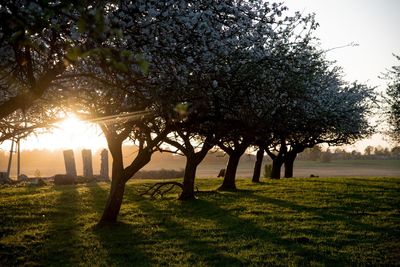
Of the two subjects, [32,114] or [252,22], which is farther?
[32,114]

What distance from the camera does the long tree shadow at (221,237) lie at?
47.7ft

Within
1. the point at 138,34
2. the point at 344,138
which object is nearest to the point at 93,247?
the point at 138,34

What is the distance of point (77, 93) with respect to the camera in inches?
683

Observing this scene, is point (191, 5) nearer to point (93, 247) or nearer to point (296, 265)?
point (296, 265)

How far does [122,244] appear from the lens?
1703cm

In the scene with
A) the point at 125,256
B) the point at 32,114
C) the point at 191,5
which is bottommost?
the point at 125,256

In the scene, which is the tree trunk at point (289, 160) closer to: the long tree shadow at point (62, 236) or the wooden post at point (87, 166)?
the wooden post at point (87, 166)

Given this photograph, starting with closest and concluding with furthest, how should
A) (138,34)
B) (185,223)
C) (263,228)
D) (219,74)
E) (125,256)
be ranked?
(138,34) < (219,74) < (125,256) < (263,228) < (185,223)

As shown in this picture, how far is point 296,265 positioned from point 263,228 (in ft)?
19.7

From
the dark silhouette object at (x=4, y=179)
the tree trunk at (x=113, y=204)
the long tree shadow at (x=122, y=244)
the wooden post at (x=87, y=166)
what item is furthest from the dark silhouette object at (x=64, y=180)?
the tree trunk at (x=113, y=204)

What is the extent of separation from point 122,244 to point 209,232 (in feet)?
12.4

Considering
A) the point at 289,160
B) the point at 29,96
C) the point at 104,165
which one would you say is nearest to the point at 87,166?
the point at 104,165

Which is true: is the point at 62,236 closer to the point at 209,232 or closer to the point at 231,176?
the point at 209,232

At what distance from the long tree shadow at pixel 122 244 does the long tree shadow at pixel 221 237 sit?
4.08 ft
